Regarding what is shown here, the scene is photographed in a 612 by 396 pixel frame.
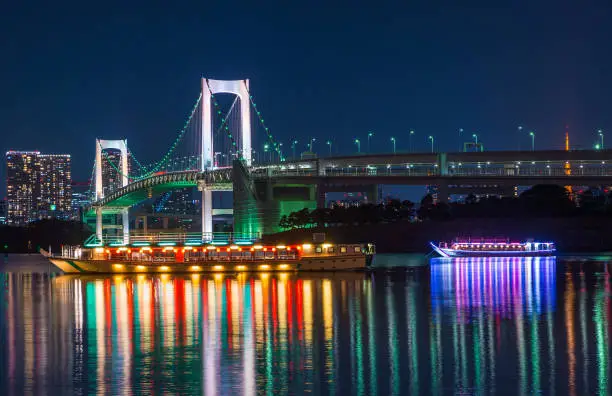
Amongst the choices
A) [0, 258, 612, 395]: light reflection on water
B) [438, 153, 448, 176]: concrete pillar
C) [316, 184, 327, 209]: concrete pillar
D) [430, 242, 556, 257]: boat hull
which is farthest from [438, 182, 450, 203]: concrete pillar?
[0, 258, 612, 395]: light reflection on water

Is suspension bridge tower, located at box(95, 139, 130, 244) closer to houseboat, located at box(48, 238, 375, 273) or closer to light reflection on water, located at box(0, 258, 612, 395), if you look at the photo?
houseboat, located at box(48, 238, 375, 273)

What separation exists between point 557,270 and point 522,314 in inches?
834

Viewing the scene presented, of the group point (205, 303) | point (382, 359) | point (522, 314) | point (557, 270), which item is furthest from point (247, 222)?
point (382, 359)

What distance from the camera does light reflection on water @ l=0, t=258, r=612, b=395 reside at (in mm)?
17141

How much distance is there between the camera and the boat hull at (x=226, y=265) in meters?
47.5

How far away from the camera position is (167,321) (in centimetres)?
2667

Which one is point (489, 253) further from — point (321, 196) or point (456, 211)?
point (321, 196)

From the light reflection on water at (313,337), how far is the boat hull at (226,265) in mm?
7021

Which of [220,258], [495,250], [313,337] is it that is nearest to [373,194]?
[495,250]

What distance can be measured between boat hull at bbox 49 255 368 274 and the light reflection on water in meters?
7.02

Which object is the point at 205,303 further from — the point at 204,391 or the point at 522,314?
the point at 204,391

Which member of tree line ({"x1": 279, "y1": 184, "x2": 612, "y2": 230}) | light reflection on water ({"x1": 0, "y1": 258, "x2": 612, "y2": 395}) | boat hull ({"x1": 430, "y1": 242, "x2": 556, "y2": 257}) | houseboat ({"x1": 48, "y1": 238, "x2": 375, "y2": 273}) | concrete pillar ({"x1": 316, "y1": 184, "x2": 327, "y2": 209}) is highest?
concrete pillar ({"x1": 316, "y1": 184, "x2": 327, "y2": 209})

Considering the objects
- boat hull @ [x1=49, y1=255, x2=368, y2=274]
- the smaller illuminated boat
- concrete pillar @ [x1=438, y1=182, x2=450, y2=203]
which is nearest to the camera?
boat hull @ [x1=49, y1=255, x2=368, y2=274]

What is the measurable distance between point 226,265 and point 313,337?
25.7m
